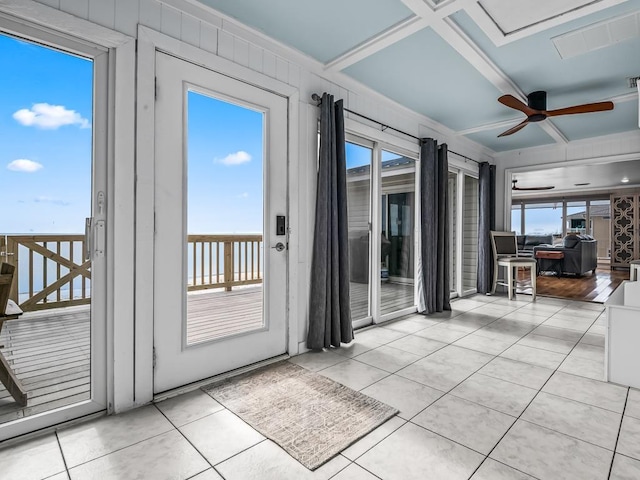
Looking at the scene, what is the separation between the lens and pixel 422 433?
1.76 metres

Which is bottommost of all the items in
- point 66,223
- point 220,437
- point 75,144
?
point 220,437

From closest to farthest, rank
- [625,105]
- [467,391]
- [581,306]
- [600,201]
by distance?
[467,391], [625,105], [581,306], [600,201]

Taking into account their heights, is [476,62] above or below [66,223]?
above

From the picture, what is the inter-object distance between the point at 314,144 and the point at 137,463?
2.46 meters

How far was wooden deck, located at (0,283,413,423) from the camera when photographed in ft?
6.81

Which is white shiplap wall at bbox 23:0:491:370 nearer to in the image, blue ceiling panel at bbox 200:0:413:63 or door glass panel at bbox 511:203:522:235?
blue ceiling panel at bbox 200:0:413:63

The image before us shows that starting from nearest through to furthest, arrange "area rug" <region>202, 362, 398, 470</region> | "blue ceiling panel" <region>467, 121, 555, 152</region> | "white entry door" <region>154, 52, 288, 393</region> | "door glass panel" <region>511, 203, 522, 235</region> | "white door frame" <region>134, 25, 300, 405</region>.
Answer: "area rug" <region>202, 362, 398, 470</region> → "white door frame" <region>134, 25, 300, 405</region> → "white entry door" <region>154, 52, 288, 393</region> → "blue ceiling panel" <region>467, 121, 555, 152</region> → "door glass panel" <region>511, 203, 522, 235</region>

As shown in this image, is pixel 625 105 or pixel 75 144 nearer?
pixel 75 144

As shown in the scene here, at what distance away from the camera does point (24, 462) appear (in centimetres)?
152

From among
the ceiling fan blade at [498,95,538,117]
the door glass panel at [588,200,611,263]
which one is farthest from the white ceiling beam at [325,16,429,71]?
the door glass panel at [588,200,611,263]

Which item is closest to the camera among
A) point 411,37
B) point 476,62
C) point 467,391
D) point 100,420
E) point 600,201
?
point 100,420

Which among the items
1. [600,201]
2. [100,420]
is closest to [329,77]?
[100,420]

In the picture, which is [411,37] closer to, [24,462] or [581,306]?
[24,462]

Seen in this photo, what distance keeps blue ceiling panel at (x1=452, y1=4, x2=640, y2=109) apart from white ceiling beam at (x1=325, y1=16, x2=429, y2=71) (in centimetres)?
27
